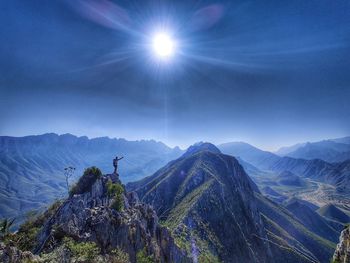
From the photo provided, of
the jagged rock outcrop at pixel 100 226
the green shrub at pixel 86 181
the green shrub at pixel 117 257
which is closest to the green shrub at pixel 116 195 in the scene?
the jagged rock outcrop at pixel 100 226

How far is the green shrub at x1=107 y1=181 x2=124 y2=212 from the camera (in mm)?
67750

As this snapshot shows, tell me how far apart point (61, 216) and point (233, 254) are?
162m

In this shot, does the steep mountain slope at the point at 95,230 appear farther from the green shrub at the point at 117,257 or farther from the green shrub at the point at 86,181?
the green shrub at the point at 117,257

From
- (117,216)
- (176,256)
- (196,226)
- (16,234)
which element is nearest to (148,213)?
(176,256)

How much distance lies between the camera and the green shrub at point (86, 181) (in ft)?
241

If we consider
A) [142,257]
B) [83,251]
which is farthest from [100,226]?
[142,257]

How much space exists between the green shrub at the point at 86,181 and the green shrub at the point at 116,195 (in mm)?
4582

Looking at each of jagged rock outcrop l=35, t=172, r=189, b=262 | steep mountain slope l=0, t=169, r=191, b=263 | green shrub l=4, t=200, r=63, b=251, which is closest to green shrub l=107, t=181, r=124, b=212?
steep mountain slope l=0, t=169, r=191, b=263

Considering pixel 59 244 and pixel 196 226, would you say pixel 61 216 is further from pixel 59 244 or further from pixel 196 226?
pixel 196 226

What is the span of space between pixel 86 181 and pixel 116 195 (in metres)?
11.0

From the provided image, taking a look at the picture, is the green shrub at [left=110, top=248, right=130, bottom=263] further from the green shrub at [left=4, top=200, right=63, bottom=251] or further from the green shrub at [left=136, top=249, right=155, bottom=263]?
the green shrub at [left=4, top=200, right=63, bottom=251]

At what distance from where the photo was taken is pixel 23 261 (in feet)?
111

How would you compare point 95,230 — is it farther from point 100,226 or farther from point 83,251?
point 83,251

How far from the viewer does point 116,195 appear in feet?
235
